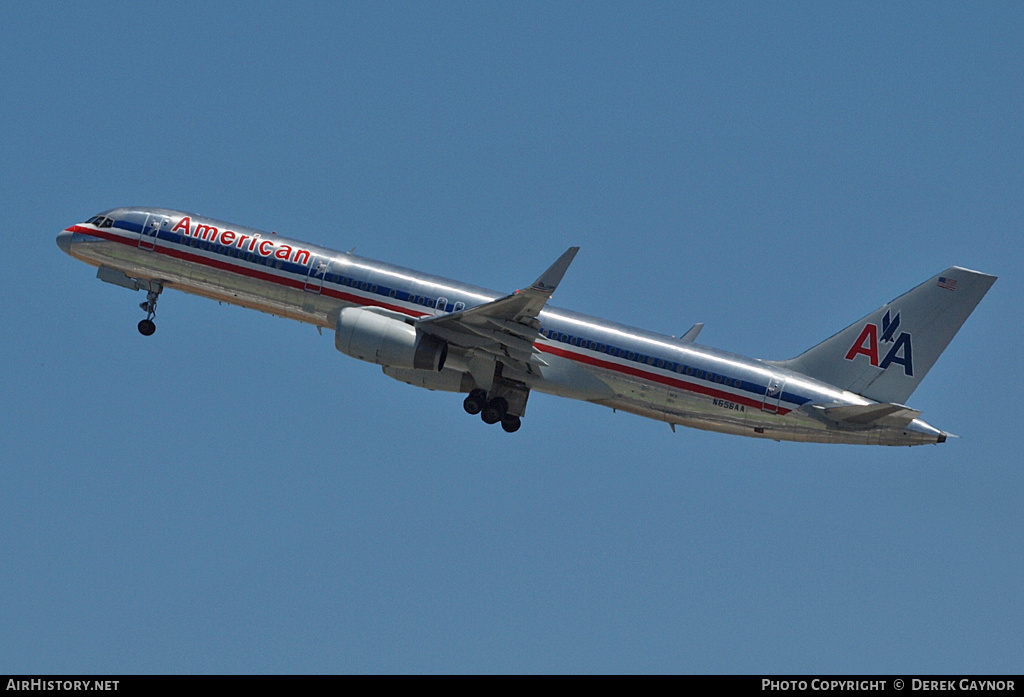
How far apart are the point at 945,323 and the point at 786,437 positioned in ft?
24.4

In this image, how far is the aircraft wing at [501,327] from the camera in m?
44.6

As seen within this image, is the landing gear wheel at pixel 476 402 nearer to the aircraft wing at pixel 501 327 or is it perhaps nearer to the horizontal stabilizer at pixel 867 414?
the aircraft wing at pixel 501 327

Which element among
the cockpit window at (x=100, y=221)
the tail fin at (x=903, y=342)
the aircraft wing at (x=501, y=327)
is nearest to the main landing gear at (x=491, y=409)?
the aircraft wing at (x=501, y=327)

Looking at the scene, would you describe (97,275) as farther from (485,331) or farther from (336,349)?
(485,331)

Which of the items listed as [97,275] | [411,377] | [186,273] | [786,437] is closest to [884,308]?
[786,437]

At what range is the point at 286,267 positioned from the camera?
49.2m

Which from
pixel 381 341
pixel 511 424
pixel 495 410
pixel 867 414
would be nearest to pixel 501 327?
pixel 495 410

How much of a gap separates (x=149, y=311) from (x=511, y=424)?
16142 mm

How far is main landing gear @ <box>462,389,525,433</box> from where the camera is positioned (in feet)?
160

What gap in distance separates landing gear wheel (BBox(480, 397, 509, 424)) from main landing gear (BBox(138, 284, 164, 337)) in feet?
48.6
